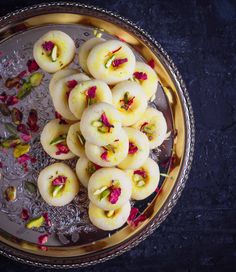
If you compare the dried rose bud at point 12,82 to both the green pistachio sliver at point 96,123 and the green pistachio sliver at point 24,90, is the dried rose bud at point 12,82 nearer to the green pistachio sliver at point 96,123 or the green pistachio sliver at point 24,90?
the green pistachio sliver at point 24,90

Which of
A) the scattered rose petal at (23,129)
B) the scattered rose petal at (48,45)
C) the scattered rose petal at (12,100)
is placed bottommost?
the scattered rose petal at (23,129)

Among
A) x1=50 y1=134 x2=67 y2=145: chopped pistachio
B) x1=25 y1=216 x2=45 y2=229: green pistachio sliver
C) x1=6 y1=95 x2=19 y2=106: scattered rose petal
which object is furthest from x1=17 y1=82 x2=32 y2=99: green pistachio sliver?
x1=25 y1=216 x2=45 y2=229: green pistachio sliver

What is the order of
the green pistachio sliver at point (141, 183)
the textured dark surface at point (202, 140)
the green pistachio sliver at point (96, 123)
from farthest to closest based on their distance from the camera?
the textured dark surface at point (202, 140) → the green pistachio sliver at point (141, 183) → the green pistachio sliver at point (96, 123)

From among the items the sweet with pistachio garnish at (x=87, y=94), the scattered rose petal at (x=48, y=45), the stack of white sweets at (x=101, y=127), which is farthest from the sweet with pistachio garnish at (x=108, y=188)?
the scattered rose petal at (x=48, y=45)

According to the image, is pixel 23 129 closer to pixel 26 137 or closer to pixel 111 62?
pixel 26 137

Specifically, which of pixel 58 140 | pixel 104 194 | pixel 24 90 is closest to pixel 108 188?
pixel 104 194

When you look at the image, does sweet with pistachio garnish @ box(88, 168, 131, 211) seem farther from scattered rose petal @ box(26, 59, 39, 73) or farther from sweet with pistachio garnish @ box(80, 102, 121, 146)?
scattered rose petal @ box(26, 59, 39, 73)

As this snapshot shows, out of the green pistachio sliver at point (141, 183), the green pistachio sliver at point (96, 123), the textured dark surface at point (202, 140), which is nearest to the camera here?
the green pistachio sliver at point (96, 123)

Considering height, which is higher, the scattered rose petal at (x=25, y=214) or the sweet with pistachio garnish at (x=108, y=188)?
the scattered rose petal at (x=25, y=214)

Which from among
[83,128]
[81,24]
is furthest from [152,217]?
[81,24]
